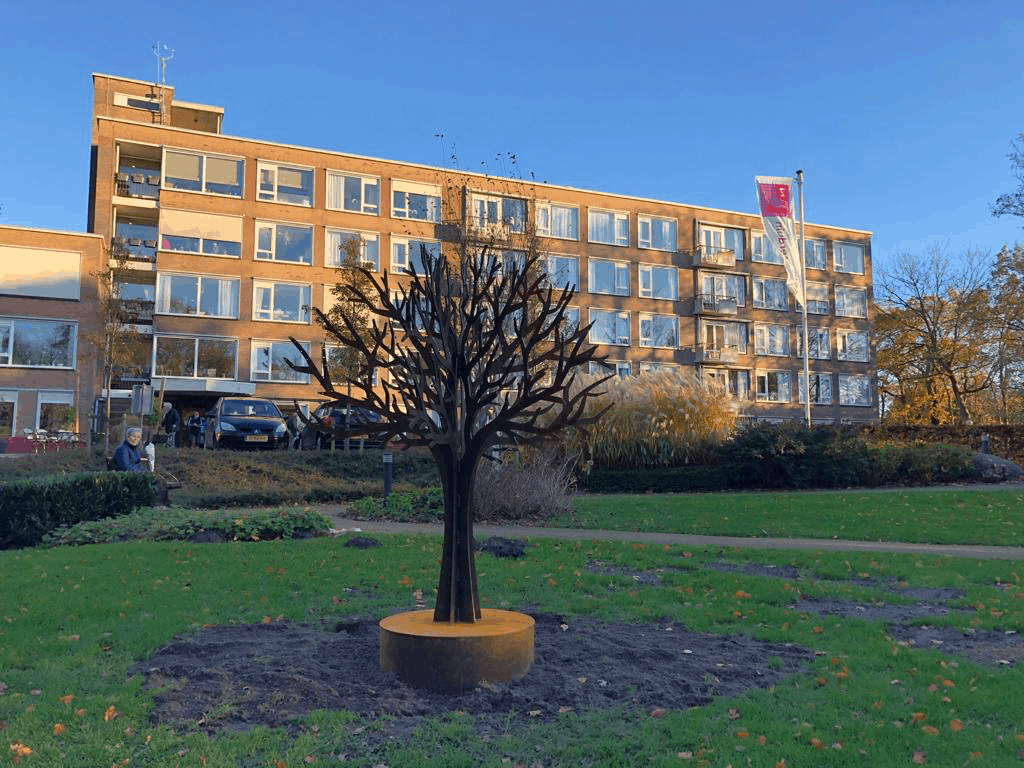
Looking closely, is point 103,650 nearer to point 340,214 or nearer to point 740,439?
point 740,439

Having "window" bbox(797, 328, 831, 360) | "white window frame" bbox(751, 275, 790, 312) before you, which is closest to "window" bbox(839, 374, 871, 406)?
"window" bbox(797, 328, 831, 360)


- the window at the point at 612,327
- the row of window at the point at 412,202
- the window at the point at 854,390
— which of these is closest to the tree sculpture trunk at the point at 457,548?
the row of window at the point at 412,202

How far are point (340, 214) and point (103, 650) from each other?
41281mm

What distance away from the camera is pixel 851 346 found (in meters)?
59.1

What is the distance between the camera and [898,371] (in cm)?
5341

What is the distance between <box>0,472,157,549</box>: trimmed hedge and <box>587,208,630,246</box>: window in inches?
1619

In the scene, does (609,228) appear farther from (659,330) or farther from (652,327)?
(659,330)

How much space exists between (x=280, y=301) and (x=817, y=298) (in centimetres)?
3501

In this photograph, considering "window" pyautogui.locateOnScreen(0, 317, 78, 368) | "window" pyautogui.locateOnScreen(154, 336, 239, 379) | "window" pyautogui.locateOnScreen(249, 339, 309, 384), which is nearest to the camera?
"window" pyautogui.locateOnScreen(0, 317, 78, 368)

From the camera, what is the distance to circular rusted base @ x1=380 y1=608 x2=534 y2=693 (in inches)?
209

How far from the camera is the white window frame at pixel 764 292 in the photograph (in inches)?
2266

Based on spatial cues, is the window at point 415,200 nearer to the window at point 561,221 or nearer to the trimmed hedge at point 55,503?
the window at point 561,221

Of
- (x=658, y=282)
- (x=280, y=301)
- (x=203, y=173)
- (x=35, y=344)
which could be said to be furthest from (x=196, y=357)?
(x=658, y=282)

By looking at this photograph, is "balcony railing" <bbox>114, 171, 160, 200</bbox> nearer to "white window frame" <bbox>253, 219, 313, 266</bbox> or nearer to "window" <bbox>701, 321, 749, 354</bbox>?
"white window frame" <bbox>253, 219, 313, 266</bbox>
